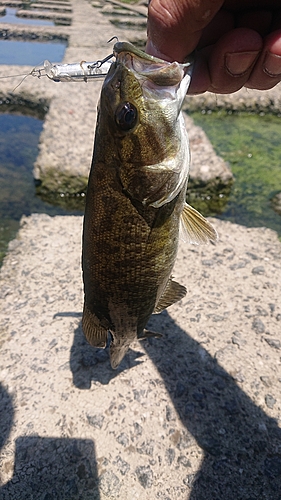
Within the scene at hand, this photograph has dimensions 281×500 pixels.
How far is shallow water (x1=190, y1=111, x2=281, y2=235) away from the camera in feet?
19.6

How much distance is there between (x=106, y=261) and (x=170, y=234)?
34 cm

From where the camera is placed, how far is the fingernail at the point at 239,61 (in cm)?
198

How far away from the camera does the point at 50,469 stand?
2566 mm

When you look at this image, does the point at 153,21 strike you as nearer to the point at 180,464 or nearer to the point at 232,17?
the point at 232,17

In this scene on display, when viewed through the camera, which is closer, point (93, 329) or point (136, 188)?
point (136, 188)

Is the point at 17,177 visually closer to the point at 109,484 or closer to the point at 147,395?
the point at 147,395

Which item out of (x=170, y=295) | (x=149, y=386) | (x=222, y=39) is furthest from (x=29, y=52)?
(x=170, y=295)

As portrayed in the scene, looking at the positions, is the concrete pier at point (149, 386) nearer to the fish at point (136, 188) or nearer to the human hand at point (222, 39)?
the fish at point (136, 188)

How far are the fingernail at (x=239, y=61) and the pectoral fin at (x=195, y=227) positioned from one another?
0.79 meters

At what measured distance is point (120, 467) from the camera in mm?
2611

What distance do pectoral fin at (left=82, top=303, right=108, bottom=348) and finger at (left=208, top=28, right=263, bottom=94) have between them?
4.91 feet

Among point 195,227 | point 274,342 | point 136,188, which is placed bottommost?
point 274,342

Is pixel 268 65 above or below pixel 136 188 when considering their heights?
above

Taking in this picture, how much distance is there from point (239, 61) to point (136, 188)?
0.94m
